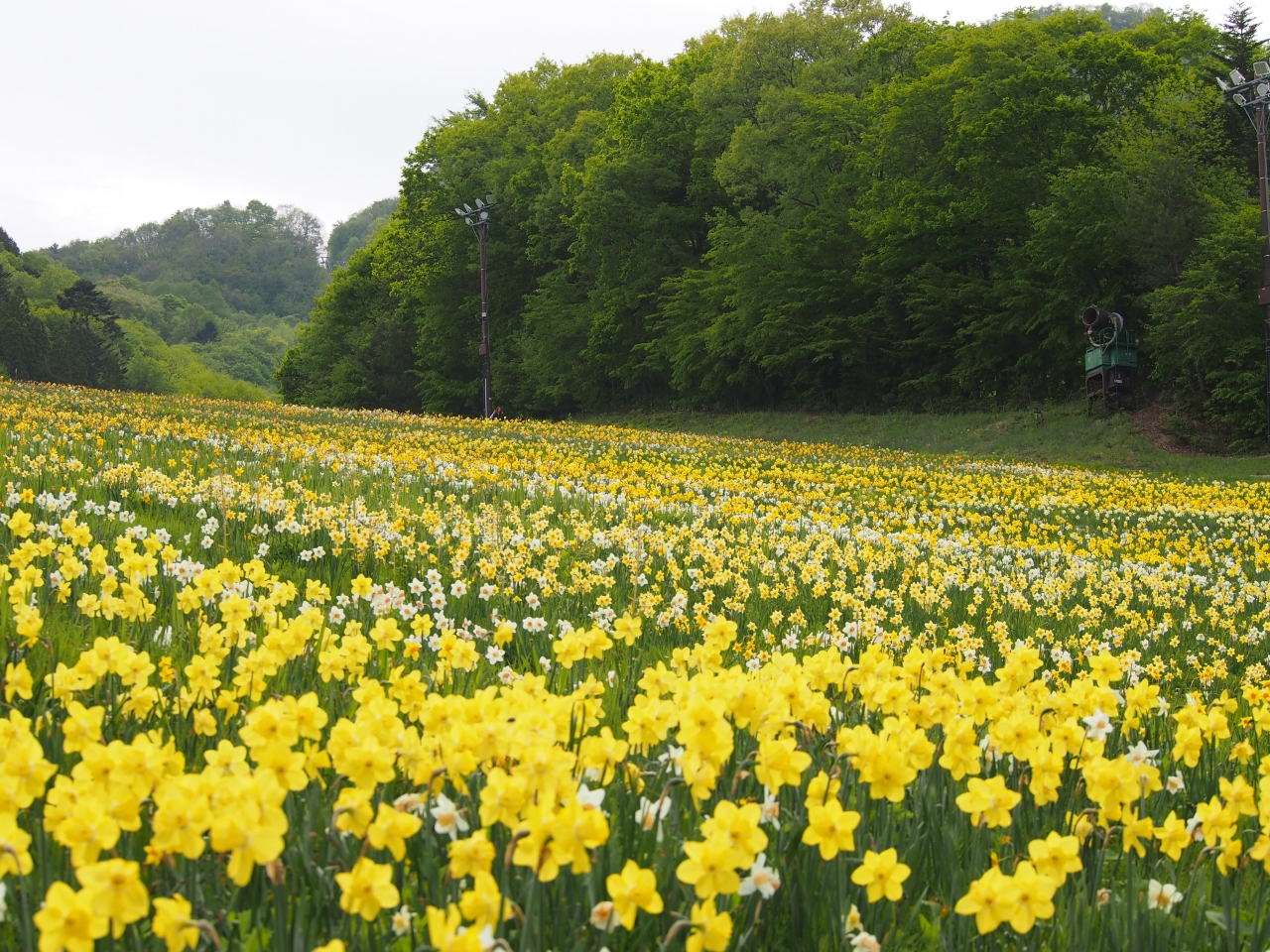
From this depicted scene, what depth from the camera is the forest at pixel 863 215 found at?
94.1 ft

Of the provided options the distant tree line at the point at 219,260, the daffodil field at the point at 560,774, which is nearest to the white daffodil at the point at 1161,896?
the daffodil field at the point at 560,774

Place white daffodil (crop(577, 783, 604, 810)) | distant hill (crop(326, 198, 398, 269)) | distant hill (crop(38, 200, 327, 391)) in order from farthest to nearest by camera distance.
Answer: distant hill (crop(326, 198, 398, 269)) → distant hill (crop(38, 200, 327, 391)) → white daffodil (crop(577, 783, 604, 810))

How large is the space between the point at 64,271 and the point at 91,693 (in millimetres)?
137301

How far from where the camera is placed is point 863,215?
35250 mm

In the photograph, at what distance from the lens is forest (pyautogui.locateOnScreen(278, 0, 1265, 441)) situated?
28.7 m

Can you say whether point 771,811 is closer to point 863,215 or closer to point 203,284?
point 863,215

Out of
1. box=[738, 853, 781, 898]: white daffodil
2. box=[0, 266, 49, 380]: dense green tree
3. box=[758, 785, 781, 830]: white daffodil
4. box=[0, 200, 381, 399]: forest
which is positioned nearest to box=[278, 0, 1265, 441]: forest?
box=[0, 200, 381, 399]: forest

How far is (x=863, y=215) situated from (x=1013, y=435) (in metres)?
11.0

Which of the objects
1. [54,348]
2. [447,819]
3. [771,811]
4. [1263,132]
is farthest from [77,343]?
[771,811]

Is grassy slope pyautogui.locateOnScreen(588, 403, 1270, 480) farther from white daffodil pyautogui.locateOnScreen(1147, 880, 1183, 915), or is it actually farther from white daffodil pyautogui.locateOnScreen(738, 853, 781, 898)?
white daffodil pyautogui.locateOnScreen(738, 853, 781, 898)

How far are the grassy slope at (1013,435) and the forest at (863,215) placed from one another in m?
2.60

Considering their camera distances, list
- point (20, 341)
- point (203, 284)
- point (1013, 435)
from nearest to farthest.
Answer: point (1013, 435) → point (20, 341) → point (203, 284)

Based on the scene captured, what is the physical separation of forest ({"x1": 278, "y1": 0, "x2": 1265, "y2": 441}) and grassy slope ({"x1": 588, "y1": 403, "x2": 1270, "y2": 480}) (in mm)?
2603

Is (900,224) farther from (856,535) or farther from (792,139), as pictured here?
(856,535)
